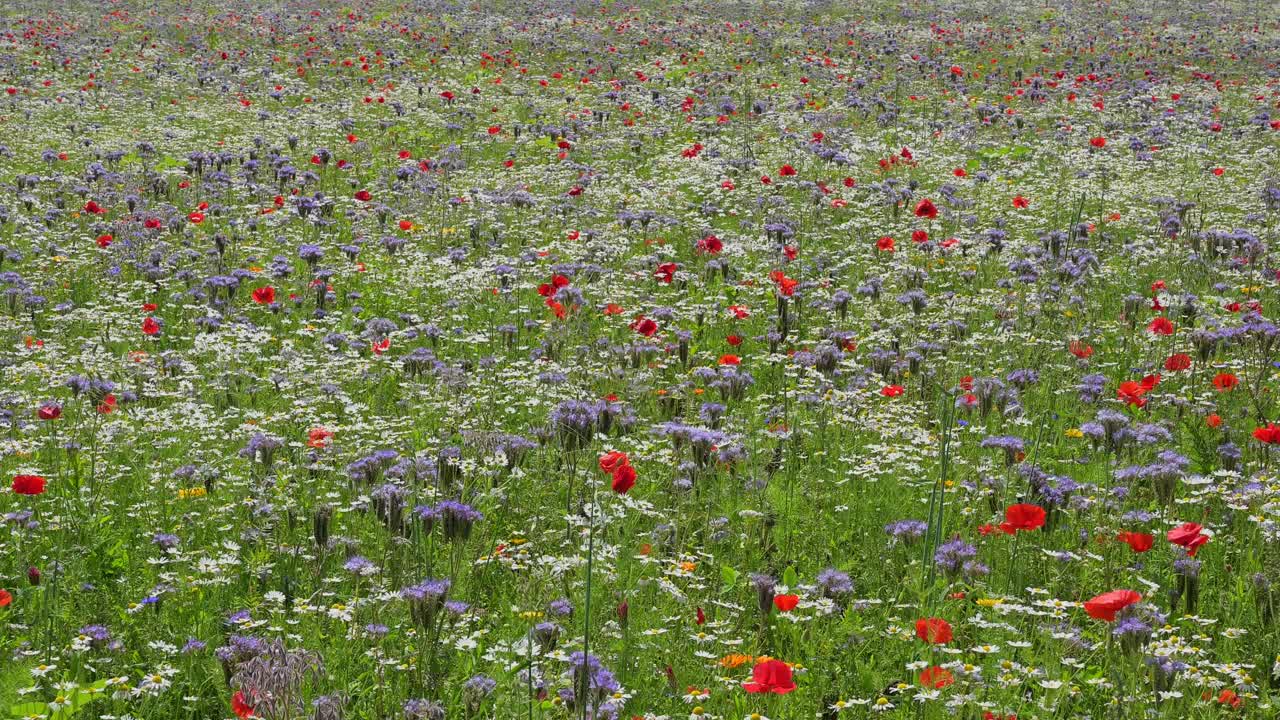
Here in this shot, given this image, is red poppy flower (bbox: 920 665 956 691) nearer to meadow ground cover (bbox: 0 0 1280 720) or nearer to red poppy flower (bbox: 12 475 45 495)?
meadow ground cover (bbox: 0 0 1280 720)

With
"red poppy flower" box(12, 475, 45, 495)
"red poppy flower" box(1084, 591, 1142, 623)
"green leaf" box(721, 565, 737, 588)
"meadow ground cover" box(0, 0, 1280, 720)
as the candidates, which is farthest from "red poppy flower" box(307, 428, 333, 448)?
"red poppy flower" box(1084, 591, 1142, 623)

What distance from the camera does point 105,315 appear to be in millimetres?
8266

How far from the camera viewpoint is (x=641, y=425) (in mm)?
6629

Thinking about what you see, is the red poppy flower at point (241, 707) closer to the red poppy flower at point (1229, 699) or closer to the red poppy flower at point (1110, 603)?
the red poppy flower at point (1110, 603)

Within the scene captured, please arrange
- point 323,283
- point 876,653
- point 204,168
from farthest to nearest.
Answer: point 204,168 < point 323,283 < point 876,653

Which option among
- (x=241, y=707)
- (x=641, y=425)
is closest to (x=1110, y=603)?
(x=241, y=707)

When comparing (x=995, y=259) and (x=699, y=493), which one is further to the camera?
(x=995, y=259)

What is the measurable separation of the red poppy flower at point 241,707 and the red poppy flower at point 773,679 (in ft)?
4.66

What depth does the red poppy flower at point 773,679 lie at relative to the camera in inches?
127

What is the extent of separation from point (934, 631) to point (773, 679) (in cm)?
51

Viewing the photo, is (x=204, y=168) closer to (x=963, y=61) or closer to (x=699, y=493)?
(x=699, y=493)

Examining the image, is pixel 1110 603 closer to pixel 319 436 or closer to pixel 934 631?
pixel 934 631

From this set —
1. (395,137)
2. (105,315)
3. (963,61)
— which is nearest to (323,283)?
(105,315)

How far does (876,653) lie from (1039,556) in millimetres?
1154
